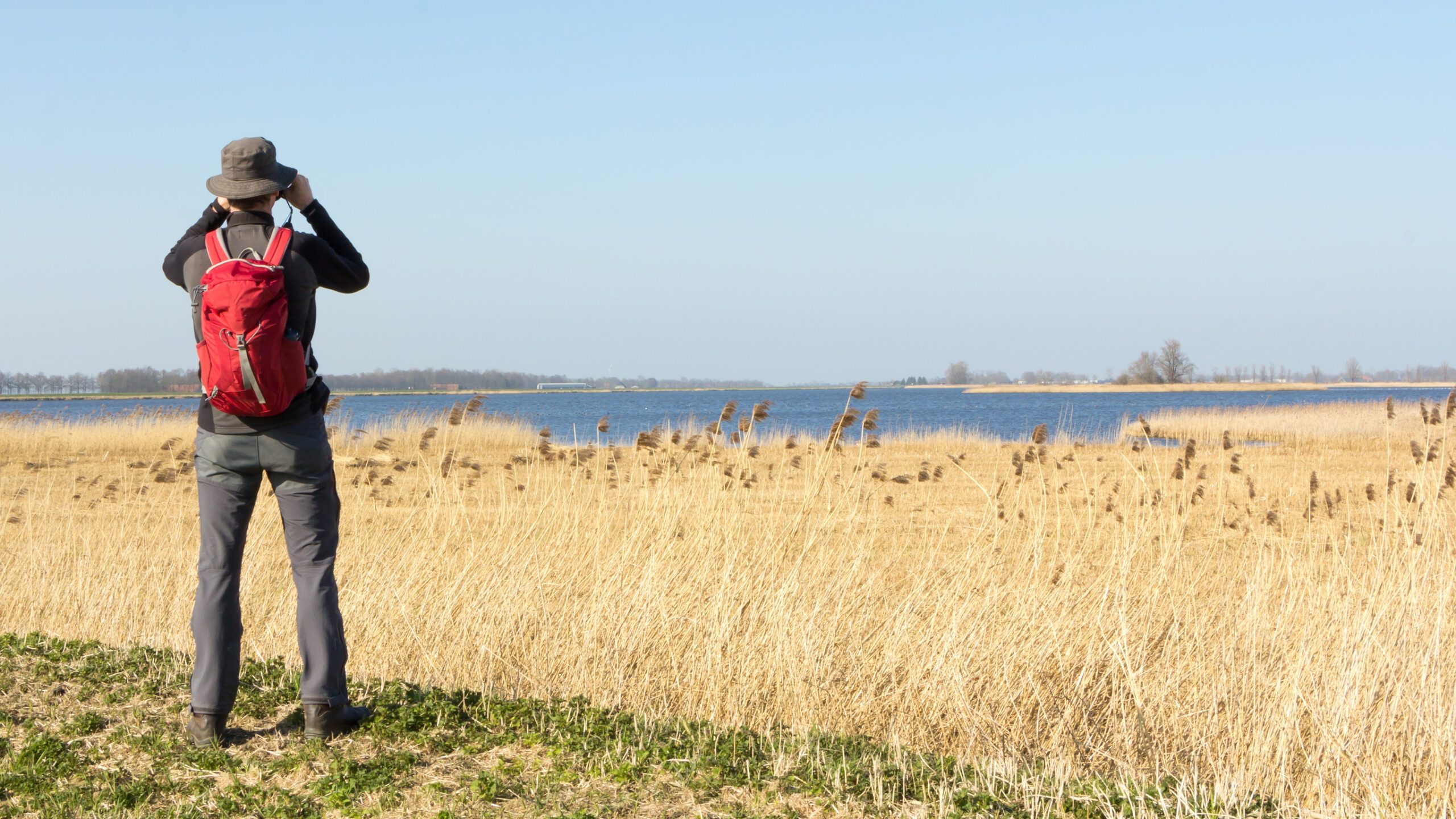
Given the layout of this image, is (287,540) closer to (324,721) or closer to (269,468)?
(269,468)

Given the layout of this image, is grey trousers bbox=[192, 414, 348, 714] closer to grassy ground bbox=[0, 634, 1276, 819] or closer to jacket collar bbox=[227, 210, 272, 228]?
grassy ground bbox=[0, 634, 1276, 819]

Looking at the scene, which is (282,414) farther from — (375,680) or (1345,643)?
(1345,643)

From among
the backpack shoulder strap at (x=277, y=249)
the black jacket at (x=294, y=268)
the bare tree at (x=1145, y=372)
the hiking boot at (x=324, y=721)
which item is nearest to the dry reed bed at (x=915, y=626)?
the hiking boot at (x=324, y=721)

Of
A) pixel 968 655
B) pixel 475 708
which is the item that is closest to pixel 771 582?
pixel 968 655

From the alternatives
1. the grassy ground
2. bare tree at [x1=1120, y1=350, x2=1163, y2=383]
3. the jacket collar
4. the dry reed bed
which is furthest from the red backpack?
bare tree at [x1=1120, y1=350, x2=1163, y2=383]

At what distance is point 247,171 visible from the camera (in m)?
3.81

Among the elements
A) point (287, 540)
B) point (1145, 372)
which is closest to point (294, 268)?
point (287, 540)

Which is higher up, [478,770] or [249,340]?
[249,340]

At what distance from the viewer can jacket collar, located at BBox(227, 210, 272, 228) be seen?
3.86 metres

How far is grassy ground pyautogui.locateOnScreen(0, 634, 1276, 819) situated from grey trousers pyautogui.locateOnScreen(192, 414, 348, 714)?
0.25 m

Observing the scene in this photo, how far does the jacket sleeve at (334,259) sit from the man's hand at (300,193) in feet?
0.06

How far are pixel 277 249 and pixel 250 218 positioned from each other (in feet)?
0.79

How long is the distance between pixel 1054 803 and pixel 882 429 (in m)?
34.4

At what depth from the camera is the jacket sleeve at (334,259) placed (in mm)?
3939
